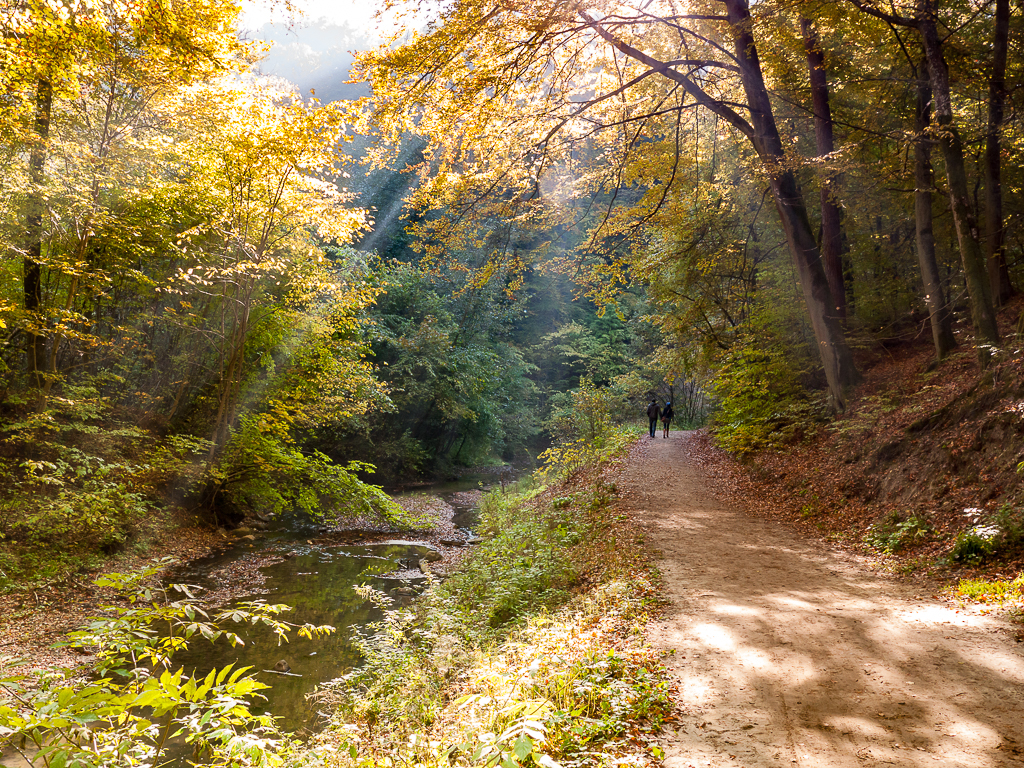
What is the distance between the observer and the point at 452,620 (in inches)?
293

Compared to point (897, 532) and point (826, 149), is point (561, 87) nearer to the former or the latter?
point (826, 149)

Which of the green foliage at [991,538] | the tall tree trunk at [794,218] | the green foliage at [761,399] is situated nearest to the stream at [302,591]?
the green foliage at [991,538]

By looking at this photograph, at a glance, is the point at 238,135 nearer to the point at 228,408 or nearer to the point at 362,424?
the point at 228,408

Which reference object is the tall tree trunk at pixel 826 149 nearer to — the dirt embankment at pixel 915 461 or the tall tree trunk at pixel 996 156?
the dirt embankment at pixel 915 461

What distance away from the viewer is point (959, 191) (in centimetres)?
928

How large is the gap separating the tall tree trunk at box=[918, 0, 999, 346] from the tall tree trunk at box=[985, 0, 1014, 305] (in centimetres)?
162

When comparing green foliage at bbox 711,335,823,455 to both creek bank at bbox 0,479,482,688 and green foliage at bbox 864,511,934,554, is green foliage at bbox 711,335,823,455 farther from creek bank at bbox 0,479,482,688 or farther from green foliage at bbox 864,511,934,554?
creek bank at bbox 0,479,482,688

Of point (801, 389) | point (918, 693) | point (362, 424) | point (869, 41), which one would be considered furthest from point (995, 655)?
point (362, 424)

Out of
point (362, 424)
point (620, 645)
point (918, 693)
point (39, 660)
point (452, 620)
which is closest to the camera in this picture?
point (918, 693)

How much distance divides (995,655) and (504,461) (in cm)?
3200

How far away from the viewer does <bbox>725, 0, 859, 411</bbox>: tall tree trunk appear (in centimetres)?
1103

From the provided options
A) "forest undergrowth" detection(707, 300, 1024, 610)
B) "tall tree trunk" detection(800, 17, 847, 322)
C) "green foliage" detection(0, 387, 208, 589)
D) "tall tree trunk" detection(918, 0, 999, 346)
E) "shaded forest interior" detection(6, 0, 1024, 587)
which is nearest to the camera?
"forest undergrowth" detection(707, 300, 1024, 610)

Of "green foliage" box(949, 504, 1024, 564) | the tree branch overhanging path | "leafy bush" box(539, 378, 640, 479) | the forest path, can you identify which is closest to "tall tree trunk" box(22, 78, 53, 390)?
the tree branch overhanging path

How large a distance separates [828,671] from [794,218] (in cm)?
993
